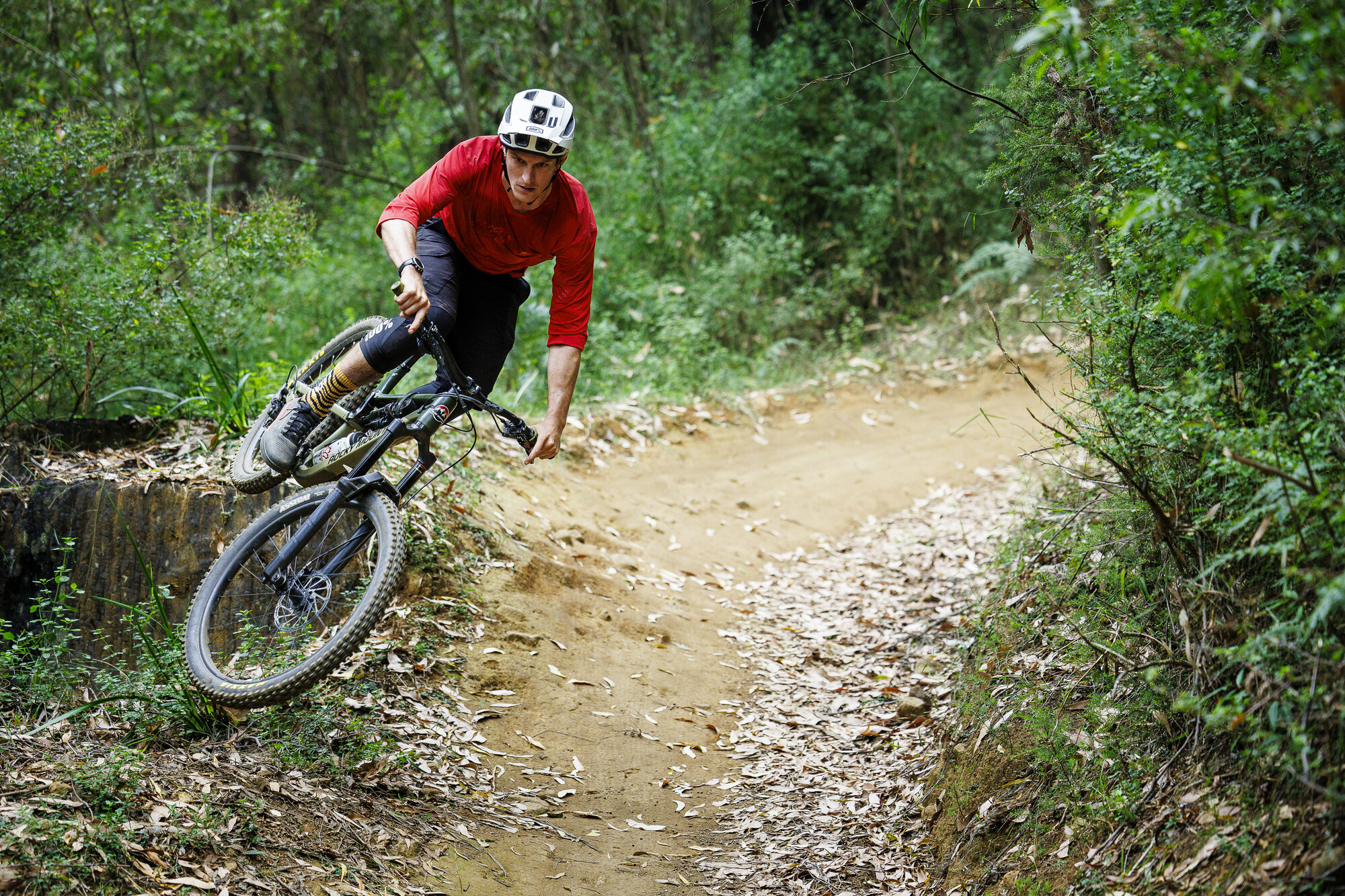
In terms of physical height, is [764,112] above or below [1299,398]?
above

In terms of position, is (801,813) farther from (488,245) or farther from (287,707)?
(488,245)

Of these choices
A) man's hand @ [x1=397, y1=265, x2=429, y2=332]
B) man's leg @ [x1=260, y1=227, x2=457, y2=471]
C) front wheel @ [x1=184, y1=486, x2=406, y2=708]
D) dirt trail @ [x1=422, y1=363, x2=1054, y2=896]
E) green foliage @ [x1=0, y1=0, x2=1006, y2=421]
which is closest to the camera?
front wheel @ [x1=184, y1=486, x2=406, y2=708]

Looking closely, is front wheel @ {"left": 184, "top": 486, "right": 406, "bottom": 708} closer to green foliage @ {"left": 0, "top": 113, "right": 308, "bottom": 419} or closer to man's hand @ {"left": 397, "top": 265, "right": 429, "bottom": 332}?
man's hand @ {"left": 397, "top": 265, "right": 429, "bottom": 332}

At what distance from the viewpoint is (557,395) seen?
4438mm

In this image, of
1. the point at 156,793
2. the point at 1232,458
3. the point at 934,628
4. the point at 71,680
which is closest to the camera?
the point at 1232,458

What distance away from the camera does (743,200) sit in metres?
12.9

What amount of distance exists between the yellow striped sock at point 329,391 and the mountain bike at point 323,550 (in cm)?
8

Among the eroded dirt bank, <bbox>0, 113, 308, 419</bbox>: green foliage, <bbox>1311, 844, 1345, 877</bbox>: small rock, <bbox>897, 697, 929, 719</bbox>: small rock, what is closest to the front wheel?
the eroded dirt bank

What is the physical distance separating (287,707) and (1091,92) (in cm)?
455

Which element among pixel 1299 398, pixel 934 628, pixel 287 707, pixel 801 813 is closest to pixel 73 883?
pixel 287 707

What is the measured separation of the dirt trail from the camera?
157 inches

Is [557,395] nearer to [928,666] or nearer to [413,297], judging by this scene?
[413,297]

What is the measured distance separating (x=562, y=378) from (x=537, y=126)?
4.01 ft

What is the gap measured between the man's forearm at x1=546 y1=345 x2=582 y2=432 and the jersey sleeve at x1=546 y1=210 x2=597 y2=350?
0.18 feet
